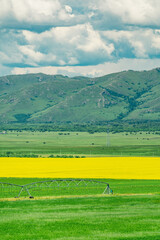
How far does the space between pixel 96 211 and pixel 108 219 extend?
4.20 metres

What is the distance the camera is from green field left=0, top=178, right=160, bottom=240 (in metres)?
28.8

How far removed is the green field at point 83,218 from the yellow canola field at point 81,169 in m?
36.9

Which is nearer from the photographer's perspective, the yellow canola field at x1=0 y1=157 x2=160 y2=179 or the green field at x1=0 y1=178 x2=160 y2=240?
the green field at x1=0 y1=178 x2=160 y2=240

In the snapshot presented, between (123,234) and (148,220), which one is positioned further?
(148,220)

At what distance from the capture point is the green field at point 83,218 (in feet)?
94.4

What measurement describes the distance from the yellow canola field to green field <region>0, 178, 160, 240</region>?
36.9 metres

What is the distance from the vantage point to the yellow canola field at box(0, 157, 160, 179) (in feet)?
273

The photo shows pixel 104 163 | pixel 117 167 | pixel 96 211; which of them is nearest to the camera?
pixel 96 211

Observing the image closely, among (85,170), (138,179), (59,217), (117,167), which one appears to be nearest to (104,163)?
(117,167)

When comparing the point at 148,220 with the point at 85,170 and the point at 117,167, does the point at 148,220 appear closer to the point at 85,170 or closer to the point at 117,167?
the point at 85,170

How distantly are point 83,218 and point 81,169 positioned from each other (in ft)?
194

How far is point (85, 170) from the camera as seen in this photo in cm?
9106

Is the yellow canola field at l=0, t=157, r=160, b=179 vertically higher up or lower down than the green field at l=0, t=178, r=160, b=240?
higher up

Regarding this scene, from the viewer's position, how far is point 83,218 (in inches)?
1337
